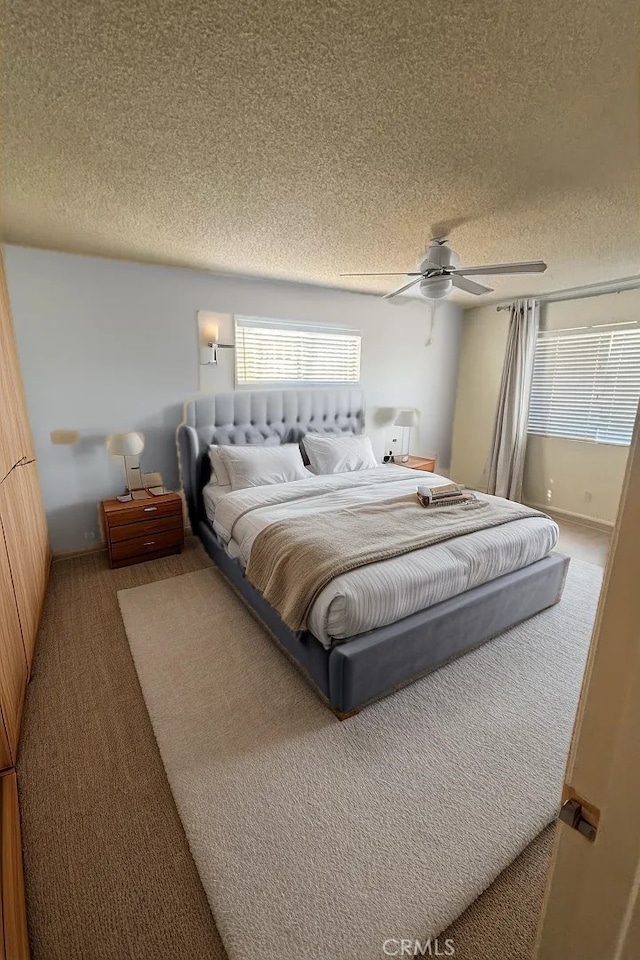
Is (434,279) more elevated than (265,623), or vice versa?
(434,279)

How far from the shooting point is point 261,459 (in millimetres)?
3402

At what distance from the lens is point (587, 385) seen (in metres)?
4.05

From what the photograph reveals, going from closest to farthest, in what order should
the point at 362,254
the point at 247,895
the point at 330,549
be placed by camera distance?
1. the point at 247,895
2. the point at 330,549
3. the point at 362,254

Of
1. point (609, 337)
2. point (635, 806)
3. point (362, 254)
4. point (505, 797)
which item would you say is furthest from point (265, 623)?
point (609, 337)

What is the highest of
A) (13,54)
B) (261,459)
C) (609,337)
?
(13,54)

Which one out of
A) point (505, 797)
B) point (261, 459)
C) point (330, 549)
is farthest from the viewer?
point (261, 459)

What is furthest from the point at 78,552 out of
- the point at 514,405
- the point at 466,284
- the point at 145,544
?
the point at 514,405

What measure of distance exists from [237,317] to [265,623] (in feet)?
9.14

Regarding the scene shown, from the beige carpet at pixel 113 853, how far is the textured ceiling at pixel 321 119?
8.03 feet

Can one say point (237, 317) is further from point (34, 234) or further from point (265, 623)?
point (265, 623)

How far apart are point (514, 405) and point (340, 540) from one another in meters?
3.46

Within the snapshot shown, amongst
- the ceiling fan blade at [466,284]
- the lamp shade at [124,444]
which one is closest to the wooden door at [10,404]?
the lamp shade at [124,444]

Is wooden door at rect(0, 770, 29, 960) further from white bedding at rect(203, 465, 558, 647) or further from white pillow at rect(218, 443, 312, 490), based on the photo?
white pillow at rect(218, 443, 312, 490)

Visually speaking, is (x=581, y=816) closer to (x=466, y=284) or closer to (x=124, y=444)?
(x=466, y=284)
